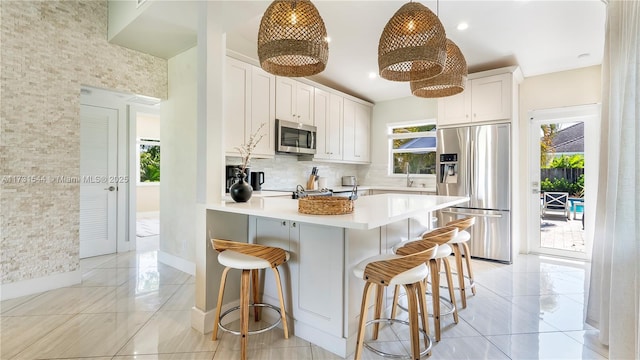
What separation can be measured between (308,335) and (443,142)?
342 centimetres

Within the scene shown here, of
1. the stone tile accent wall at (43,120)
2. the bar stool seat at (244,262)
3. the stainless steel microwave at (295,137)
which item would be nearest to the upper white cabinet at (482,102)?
the stainless steel microwave at (295,137)

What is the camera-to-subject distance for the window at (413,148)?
5285 millimetres

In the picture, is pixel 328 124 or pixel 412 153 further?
pixel 412 153

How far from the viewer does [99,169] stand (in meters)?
4.24

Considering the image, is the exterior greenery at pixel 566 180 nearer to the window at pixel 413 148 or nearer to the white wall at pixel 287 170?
the window at pixel 413 148

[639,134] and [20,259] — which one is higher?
[639,134]

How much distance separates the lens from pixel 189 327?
2254 millimetres

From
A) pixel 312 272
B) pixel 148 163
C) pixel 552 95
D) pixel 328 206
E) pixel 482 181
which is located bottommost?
pixel 312 272

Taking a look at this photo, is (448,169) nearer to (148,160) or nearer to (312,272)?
(312,272)

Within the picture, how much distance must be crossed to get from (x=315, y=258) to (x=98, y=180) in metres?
3.81

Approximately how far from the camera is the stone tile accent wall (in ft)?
8.98

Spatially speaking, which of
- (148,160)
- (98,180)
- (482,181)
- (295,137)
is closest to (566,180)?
(482,181)

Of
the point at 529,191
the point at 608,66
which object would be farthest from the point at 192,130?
the point at 529,191

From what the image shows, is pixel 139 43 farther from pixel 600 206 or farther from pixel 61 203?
pixel 600 206
